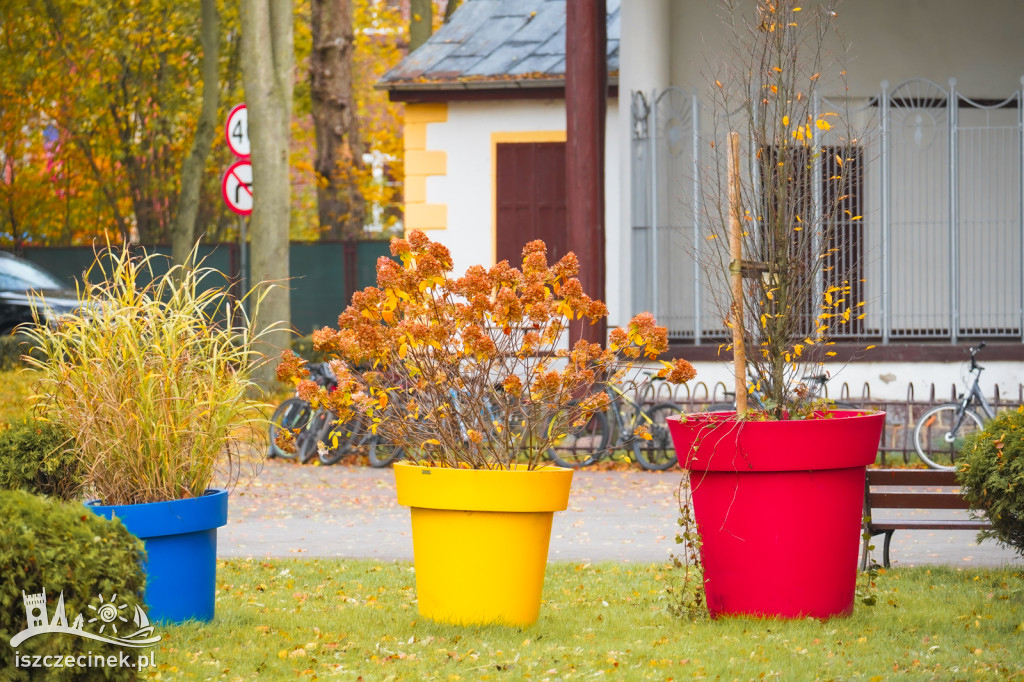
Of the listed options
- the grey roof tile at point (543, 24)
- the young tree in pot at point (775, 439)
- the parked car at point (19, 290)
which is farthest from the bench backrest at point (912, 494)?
the parked car at point (19, 290)

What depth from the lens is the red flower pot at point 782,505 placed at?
5.43 m

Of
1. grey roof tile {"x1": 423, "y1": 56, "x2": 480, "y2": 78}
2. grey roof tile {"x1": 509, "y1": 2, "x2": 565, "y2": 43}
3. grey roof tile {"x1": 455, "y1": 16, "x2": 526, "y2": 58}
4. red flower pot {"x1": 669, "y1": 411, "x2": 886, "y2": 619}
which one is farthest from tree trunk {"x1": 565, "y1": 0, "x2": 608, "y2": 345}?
red flower pot {"x1": 669, "y1": 411, "x2": 886, "y2": 619}

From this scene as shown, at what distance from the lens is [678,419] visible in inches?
226

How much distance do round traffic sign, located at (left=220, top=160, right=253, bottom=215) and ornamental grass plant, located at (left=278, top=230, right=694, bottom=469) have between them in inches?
388

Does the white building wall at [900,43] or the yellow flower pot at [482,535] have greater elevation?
the white building wall at [900,43]

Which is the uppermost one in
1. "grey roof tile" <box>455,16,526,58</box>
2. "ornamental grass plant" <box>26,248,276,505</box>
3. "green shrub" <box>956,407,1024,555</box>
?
"grey roof tile" <box>455,16,526,58</box>

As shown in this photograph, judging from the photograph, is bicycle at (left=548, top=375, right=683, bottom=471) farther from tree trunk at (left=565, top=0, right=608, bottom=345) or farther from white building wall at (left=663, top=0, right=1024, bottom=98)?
white building wall at (left=663, top=0, right=1024, bottom=98)

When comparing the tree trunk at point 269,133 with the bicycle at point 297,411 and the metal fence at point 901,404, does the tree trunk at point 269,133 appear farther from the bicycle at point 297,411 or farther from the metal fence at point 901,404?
the metal fence at point 901,404

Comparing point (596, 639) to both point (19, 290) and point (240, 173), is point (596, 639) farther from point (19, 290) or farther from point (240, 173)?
point (19, 290)

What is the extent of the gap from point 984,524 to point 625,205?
25.3ft

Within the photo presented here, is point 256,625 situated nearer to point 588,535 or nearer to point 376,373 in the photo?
point 376,373

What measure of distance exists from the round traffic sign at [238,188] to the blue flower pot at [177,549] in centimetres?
1010

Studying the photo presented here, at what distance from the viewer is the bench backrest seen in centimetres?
699

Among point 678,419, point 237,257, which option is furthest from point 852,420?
point 237,257
